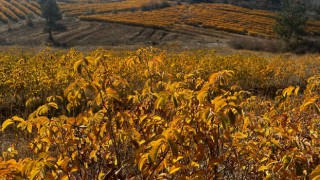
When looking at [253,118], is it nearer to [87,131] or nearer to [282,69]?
[87,131]

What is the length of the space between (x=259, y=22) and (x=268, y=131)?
184ft

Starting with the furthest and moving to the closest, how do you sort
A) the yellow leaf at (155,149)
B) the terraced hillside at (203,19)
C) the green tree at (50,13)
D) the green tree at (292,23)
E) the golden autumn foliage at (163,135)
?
the terraced hillside at (203,19)
the green tree at (50,13)
the green tree at (292,23)
the golden autumn foliage at (163,135)
the yellow leaf at (155,149)

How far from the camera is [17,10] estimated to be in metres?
51.7

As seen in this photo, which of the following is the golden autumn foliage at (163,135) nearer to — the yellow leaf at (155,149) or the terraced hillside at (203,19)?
the yellow leaf at (155,149)

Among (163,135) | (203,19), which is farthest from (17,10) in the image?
(163,135)

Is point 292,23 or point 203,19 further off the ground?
point 292,23

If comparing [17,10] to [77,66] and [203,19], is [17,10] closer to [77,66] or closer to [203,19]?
[203,19]

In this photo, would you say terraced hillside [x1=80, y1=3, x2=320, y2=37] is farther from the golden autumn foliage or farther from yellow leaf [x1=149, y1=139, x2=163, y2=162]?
yellow leaf [x1=149, y1=139, x2=163, y2=162]

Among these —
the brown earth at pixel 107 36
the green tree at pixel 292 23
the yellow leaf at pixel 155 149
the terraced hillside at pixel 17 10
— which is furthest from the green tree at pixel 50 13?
the yellow leaf at pixel 155 149

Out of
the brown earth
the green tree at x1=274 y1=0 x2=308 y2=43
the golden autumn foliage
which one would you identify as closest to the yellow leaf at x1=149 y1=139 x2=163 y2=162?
the golden autumn foliage

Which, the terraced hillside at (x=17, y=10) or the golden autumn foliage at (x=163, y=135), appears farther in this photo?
the terraced hillside at (x=17, y=10)

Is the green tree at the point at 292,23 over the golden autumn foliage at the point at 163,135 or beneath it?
beneath

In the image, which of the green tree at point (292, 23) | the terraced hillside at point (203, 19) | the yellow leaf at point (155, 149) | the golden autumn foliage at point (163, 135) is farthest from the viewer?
the terraced hillside at point (203, 19)

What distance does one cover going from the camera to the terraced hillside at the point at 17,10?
47344 mm
